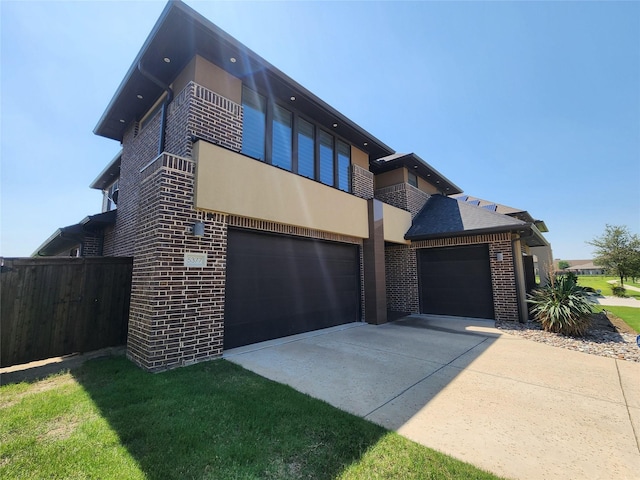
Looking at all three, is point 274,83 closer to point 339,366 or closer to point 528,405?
point 339,366

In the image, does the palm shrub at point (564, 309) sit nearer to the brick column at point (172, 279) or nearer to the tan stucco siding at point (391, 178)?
the tan stucco siding at point (391, 178)

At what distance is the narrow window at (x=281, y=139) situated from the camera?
722 cm

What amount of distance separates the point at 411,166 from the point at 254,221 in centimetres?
850

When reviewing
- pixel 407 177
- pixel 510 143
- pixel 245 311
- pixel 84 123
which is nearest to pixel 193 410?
pixel 245 311

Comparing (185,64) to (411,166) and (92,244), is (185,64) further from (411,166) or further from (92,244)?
(411,166)

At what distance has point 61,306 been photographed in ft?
16.8

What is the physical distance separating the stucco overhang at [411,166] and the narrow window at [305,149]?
4112 mm

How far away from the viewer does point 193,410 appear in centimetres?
316

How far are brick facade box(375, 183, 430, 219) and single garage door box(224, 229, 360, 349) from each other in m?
3.78

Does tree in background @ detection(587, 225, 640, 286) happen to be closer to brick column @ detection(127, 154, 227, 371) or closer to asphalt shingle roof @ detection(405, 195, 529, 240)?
asphalt shingle roof @ detection(405, 195, 529, 240)

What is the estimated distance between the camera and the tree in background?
2309cm

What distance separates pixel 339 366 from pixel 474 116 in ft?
40.1

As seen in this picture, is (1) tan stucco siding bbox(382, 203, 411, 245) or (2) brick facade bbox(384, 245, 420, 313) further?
(2) brick facade bbox(384, 245, 420, 313)

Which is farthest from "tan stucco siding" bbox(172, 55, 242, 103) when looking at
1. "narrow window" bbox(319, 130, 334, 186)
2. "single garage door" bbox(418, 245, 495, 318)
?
"single garage door" bbox(418, 245, 495, 318)
